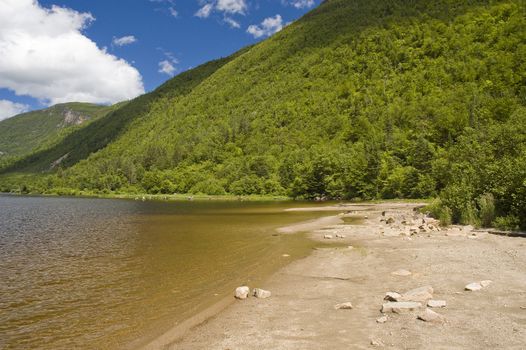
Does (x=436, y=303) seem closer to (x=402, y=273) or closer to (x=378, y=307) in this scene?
(x=378, y=307)

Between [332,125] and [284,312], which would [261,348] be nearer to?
[284,312]

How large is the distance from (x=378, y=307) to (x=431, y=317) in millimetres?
2329

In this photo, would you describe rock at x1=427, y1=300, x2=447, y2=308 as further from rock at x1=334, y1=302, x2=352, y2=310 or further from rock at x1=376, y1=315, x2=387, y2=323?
rock at x1=334, y1=302, x2=352, y2=310

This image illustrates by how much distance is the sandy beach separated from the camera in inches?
416

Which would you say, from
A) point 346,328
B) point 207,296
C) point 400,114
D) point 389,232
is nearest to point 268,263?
point 207,296

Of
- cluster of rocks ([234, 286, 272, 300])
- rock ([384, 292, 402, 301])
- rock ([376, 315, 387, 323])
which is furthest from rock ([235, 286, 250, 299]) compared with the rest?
rock ([376, 315, 387, 323])

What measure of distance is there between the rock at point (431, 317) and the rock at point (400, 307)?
784mm

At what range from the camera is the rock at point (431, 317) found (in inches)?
446

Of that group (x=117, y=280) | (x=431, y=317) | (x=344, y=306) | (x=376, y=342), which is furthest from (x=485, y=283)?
(x=117, y=280)

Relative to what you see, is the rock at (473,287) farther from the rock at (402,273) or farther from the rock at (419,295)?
the rock at (402,273)

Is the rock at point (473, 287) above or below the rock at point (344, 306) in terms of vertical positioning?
above

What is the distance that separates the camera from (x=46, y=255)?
29125mm

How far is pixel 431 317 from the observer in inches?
449

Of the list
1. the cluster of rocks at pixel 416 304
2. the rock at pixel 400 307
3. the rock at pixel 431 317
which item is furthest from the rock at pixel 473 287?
the rock at pixel 431 317
